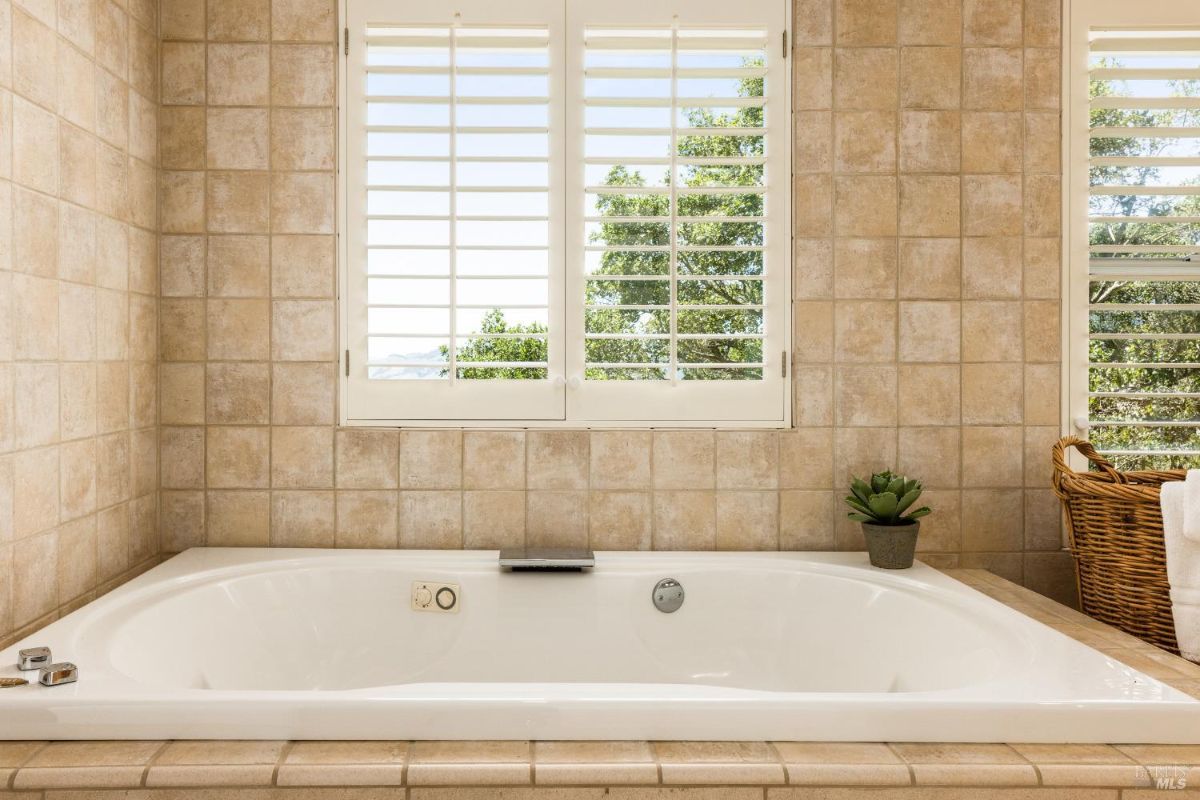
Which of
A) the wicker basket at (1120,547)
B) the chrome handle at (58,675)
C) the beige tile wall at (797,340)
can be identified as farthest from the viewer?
the beige tile wall at (797,340)

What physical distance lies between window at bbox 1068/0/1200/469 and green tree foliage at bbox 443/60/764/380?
0.85 metres

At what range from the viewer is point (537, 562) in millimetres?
1783

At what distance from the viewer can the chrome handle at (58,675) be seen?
3.49 ft

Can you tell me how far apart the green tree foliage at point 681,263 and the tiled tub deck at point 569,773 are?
44.6 inches

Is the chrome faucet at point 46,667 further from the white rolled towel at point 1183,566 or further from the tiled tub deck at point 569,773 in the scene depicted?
the white rolled towel at point 1183,566

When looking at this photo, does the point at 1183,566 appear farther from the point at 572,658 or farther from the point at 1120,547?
the point at 572,658

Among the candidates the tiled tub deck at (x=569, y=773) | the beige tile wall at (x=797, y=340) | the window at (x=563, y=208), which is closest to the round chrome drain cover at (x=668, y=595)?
the beige tile wall at (x=797, y=340)

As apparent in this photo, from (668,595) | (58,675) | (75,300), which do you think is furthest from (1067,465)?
(75,300)

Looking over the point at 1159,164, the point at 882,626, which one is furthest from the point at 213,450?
the point at 1159,164

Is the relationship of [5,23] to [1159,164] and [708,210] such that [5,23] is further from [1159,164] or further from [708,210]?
[1159,164]

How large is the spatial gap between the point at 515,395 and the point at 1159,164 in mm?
1772

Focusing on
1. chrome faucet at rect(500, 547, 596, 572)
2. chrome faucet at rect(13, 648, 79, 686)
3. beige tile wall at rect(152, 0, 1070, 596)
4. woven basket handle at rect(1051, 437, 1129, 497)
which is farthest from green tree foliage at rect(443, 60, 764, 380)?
chrome faucet at rect(13, 648, 79, 686)

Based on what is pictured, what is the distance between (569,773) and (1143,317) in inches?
76.4

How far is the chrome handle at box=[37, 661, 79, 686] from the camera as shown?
3.49 ft
